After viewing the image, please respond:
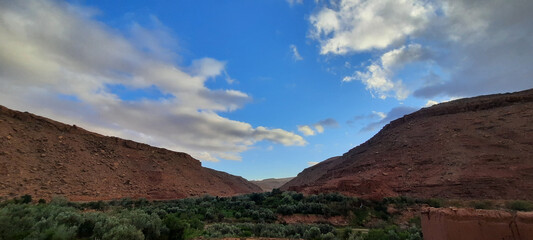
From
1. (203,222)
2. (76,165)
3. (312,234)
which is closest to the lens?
(312,234)

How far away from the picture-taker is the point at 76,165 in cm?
3650

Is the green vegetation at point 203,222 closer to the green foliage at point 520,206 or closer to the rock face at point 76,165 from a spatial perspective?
the green foliage at point 520,206

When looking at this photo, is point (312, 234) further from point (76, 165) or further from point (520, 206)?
point (76, 165)

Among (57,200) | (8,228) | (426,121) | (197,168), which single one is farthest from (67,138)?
(426,121)

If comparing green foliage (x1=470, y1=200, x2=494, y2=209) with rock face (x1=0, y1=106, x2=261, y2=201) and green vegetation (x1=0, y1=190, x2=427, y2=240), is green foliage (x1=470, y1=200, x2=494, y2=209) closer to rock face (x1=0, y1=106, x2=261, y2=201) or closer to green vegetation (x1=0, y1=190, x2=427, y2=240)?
green vegetation (x1=0, y1=190, x2=427, y2=240)

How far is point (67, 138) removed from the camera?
3941 cm

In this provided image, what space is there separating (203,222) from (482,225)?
13993 mm

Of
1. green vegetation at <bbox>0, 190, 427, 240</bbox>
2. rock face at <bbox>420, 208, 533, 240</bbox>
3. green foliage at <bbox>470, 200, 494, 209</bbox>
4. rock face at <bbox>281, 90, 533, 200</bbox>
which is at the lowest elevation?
green vegetation at <bbox>0, 190, 427, 240</bbox>

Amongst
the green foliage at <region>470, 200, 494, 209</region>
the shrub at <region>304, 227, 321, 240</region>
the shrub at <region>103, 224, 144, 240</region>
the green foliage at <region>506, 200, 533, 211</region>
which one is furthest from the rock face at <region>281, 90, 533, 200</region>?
the shrub at <region>103, 224, 144, 240</region>

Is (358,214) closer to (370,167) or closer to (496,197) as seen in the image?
(496,197)

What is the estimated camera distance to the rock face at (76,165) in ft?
101

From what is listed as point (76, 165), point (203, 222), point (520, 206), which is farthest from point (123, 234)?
point (76, 165)

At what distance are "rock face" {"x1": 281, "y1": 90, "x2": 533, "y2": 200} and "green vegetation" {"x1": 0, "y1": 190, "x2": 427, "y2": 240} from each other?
22.7 ft

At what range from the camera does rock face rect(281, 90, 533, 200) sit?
98.7 feet
